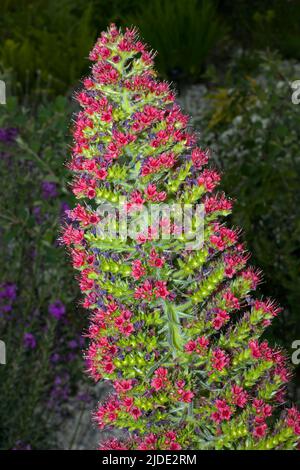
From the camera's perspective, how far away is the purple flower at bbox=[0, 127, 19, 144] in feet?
12.6

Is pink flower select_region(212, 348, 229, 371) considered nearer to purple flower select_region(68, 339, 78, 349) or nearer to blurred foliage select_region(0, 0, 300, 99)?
purple flower select_region(68, 339, 78, 349)

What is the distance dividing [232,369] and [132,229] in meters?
0.34

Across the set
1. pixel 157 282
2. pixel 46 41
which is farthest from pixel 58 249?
pixel 46 41

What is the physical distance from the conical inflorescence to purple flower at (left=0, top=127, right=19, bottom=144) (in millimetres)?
2268

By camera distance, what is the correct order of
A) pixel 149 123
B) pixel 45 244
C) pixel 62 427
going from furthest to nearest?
pixel 62 427, pixel 45 244, pixel 149 123

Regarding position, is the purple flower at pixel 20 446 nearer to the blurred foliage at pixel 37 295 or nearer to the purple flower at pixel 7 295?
the blurred foliage at pixel 37 295

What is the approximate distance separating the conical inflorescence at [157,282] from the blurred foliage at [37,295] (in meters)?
1.68

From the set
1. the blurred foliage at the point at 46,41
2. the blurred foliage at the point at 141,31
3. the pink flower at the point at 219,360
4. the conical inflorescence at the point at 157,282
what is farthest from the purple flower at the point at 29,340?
the blurred foliage at the point at 141,31

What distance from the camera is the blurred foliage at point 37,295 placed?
345 centimetres

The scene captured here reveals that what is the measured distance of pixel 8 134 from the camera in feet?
12.6

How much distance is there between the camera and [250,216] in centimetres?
371

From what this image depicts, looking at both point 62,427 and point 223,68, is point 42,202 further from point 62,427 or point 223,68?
point 223,68

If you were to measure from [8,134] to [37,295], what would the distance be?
0.86 meters
